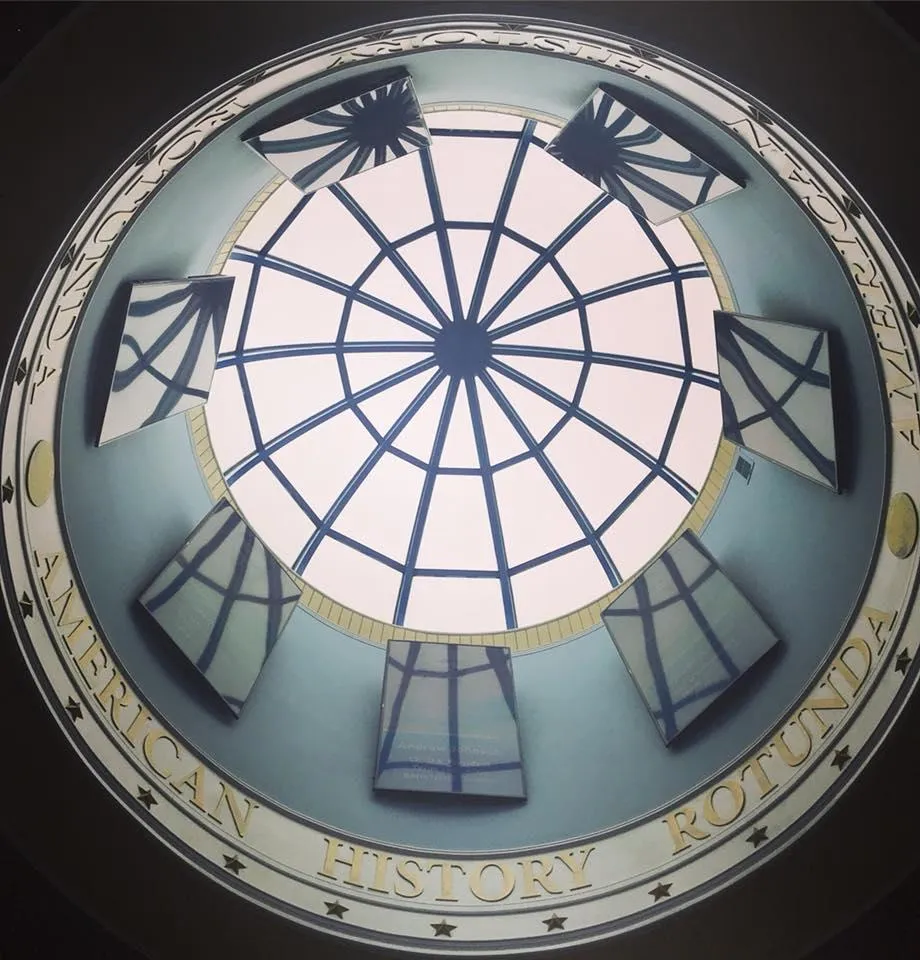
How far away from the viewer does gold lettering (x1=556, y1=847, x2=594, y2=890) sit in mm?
7773

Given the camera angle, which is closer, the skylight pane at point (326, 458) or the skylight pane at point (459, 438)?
the skylight pane at point (326, 458)

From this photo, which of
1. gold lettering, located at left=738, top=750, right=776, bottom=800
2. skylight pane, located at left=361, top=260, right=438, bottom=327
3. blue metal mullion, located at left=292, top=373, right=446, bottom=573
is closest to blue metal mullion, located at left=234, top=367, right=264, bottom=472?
blue metal mullion, located at left=292, top=373, right=446, bottom=573

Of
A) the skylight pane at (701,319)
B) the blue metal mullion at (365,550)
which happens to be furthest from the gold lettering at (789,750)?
the blue metal mullion at (365,550)

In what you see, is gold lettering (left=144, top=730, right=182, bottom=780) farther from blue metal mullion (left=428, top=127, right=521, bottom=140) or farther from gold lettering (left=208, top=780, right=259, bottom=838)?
blue metal mullion (left=428, top=127, right=521, bottom=140)

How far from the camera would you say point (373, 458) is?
11.7 meters

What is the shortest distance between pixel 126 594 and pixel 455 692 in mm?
3352

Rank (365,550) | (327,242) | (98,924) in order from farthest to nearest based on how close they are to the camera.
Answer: (365,550), (327,242), (98,924)

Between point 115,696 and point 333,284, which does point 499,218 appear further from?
point 115,696

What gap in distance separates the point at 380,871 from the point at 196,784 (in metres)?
1.64

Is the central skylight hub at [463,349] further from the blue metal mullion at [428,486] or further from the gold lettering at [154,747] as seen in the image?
the gold lettering at [154,747]

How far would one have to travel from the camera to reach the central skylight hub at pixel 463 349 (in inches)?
456

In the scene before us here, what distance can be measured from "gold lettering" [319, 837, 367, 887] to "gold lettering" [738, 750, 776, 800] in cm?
314

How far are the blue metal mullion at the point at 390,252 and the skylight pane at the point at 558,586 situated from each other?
10.2ft

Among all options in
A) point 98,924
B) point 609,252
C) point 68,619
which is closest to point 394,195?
point 609,252
